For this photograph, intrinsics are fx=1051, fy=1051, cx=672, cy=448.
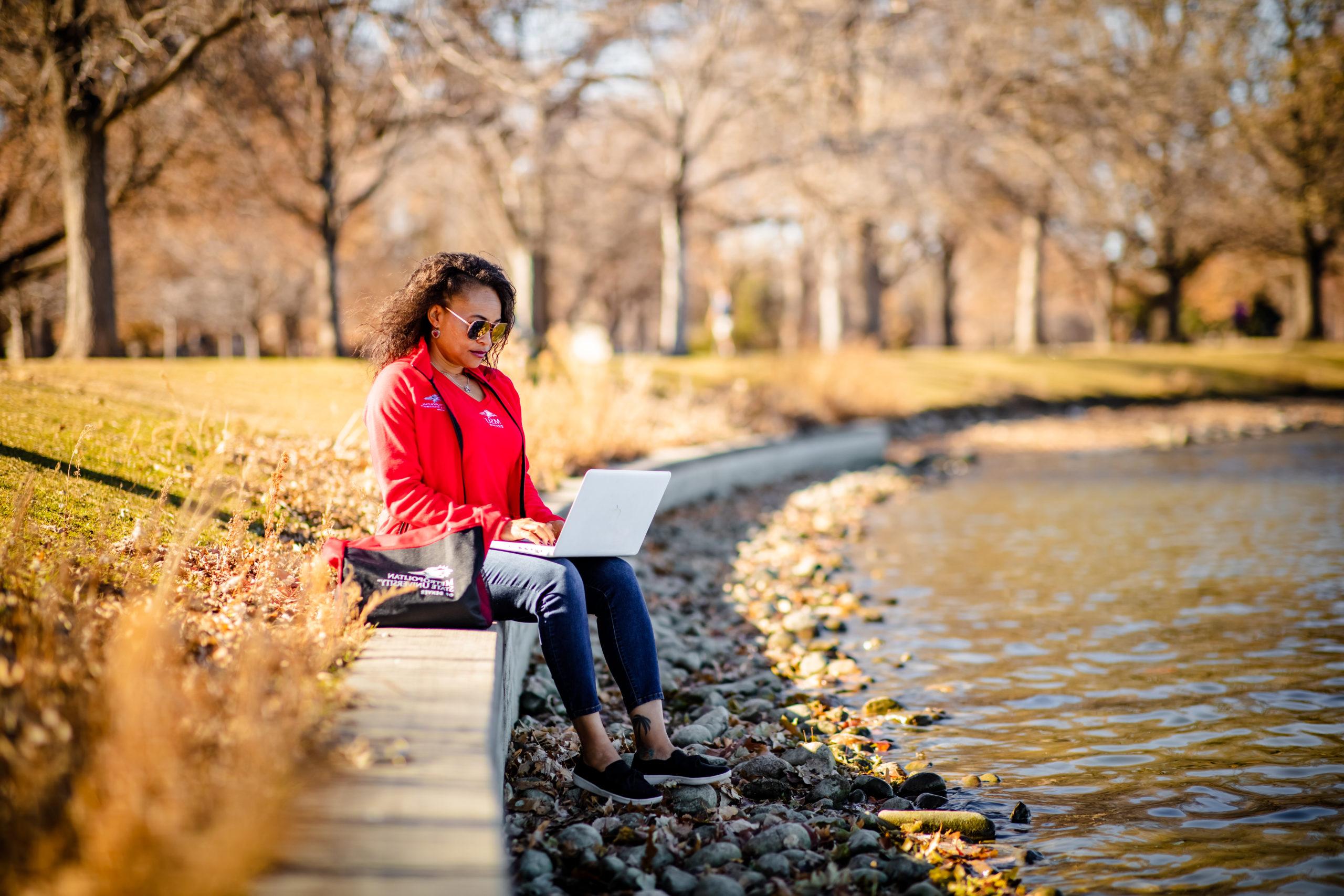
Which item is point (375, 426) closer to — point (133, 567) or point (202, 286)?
point (133, 567)

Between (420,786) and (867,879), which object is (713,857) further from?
(420,786)

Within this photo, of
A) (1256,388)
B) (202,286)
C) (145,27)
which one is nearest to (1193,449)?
(1256,388)

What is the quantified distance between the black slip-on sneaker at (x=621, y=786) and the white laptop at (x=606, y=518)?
758mm

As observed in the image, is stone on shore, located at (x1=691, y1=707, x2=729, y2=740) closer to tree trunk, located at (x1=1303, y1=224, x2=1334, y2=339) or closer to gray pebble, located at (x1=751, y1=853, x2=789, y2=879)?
gray pebble, located at (x1=751, y1=853, x2=789, y2=879)

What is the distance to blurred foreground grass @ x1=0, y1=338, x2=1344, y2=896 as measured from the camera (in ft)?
6.65

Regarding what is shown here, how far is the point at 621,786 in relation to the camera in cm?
362

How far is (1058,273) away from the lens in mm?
46406

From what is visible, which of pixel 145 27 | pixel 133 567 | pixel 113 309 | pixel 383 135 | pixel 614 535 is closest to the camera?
pixel 133 567

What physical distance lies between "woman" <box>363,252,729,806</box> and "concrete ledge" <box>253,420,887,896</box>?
249 mm

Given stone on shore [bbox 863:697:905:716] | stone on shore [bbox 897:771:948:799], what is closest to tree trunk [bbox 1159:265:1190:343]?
stone on shore [bbox 863:697:905:716]

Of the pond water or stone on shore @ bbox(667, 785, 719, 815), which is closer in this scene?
the pond water

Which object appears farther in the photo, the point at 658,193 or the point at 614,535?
the point at 658,193

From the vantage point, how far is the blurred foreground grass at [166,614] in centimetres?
203

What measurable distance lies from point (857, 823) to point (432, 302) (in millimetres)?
2472
